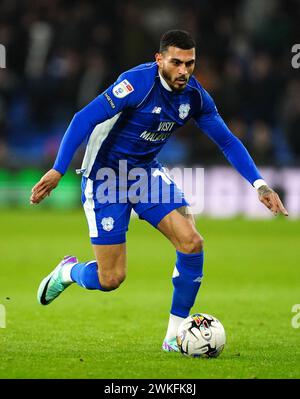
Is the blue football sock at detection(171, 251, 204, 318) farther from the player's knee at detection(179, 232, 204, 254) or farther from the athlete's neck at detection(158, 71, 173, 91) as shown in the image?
the athlete's neck at detection(158, 71, 173, 91)

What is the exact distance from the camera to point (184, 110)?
7109 mm

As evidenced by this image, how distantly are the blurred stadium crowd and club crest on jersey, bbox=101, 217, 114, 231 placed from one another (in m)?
10.4

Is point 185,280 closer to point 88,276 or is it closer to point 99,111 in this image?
point 88,276

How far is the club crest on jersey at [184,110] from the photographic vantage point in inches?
279

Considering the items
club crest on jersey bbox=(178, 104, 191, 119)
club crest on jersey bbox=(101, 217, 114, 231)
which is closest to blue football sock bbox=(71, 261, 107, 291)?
Result: club crest on jersey bbox=(101, 217, 114, 231)

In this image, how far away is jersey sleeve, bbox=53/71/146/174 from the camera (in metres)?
6.66

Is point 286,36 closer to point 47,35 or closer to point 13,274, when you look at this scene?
point 47,35

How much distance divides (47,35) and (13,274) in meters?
8.50

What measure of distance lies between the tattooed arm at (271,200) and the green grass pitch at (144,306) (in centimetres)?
95

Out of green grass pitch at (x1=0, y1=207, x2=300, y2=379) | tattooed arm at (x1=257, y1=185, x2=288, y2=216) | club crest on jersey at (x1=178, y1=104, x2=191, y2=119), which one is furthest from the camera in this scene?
club crest on jersey at (x1=178, y1=104, x2=191, y2=119)

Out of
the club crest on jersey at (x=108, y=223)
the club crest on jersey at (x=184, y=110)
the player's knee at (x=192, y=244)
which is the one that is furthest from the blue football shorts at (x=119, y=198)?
the club crest on jersey at (x=184, y=110)

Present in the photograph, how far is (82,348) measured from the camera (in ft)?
22.6

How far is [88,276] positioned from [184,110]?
1.38 meters

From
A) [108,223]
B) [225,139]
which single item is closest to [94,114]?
[108,223]
